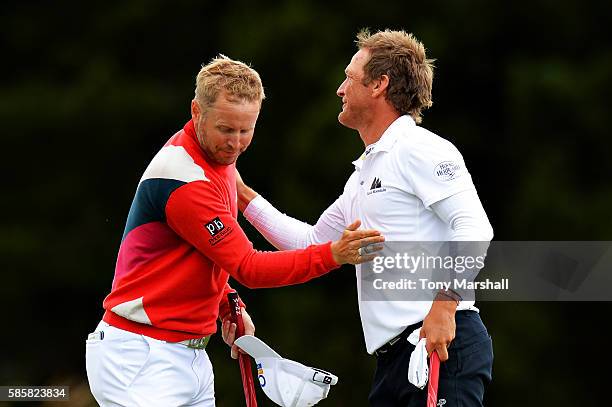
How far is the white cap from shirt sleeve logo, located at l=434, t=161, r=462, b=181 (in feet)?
2.87

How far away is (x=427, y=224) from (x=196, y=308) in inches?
35.8

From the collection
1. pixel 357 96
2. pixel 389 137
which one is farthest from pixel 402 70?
pixel 389 137

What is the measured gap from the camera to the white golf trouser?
4.75 m

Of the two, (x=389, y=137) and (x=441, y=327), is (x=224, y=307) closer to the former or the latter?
(x=389, y=137)

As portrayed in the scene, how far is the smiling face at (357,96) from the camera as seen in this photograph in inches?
204

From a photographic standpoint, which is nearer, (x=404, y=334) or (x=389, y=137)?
(x=404, y=334)

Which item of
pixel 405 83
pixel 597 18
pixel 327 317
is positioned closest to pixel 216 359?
pixel 327 317

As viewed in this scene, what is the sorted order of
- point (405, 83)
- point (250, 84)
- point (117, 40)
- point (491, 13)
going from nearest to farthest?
point (250, 84) → point (405, 83) → point (491, 13) → point (117, 40)

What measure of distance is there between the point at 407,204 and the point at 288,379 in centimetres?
82

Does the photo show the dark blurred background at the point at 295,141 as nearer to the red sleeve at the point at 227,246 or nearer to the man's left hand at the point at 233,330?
the man's left hand at the point at 233,330

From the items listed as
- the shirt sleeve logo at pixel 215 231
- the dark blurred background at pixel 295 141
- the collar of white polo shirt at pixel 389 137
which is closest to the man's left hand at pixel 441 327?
the collar of white polo shirt at pixel 389 137

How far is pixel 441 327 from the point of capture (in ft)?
15.1

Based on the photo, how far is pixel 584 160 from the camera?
11703mm

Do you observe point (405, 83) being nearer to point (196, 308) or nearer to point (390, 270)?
point (390, 270)
